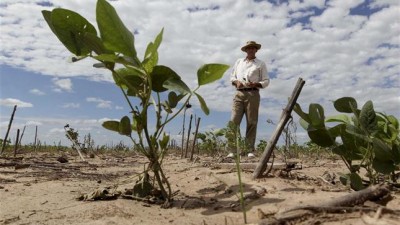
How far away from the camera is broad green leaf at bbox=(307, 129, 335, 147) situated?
252 centimetres

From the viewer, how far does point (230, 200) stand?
2.31m

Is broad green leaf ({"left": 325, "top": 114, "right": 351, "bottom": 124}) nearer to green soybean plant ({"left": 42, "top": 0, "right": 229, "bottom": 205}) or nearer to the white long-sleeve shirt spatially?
green soybean plant ({"left": 42, "top": 0, "right": 229, "bottom": 205})

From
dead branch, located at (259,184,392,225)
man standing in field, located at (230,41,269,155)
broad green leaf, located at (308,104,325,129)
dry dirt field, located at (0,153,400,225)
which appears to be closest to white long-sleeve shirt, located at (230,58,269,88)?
man standing in field, located at (230,41,269,155)

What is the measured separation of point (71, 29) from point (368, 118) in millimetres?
1786

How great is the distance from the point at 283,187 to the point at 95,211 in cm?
115

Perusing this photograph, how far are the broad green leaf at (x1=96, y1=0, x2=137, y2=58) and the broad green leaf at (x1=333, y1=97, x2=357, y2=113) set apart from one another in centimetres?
128

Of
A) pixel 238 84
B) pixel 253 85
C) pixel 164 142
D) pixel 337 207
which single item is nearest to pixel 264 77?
pixel 253 85

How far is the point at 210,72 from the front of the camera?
88.2 inches

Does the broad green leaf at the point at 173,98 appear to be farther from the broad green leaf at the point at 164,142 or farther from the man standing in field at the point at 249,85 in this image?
the man standing in field at the point at 249,85

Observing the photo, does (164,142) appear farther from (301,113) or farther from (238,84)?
(238,84)

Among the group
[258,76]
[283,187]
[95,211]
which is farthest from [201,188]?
[258,76]

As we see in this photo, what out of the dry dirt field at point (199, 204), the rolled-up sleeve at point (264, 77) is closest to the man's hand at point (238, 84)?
the rolled-up sleeve at point (264, 77)

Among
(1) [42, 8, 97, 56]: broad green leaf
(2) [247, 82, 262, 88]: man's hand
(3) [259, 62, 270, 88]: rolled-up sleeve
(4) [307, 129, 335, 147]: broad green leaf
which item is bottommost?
(4) [307, 129, 335, 147]: broad green leaf

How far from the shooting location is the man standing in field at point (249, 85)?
17.6 feet
